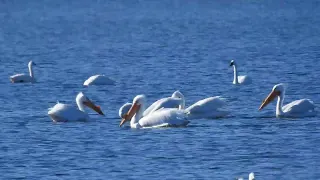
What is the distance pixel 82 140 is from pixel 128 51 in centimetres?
2341

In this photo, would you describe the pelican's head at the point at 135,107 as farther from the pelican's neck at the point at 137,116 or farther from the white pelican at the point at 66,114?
the white pelican at the point at 66,114

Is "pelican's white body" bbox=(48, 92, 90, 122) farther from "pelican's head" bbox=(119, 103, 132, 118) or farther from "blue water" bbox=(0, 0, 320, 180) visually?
"pelican's head" bbox=(119, 103, 132, 118)

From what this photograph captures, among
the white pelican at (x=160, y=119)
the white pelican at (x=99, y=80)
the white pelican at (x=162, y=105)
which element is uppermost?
the white pelican at (x=99, y=80)

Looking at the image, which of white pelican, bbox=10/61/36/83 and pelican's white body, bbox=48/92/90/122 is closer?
pelican's white body, bbox=48/92/90/122

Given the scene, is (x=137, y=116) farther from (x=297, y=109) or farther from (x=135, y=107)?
(x=297, y=109)

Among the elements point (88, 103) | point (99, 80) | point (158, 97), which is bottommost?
point (158, 97)

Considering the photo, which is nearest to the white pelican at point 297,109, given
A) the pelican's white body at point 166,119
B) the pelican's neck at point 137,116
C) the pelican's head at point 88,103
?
the pelican's white body at point 166,119

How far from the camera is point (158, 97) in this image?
26.7 meters

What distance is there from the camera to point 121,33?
198ft

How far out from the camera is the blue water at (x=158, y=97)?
17781 millimetres

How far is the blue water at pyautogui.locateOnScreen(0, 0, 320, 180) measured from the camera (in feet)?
58.3

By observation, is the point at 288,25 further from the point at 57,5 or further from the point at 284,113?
the point at 57,5

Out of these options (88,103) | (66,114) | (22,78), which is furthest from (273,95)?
(22,78)

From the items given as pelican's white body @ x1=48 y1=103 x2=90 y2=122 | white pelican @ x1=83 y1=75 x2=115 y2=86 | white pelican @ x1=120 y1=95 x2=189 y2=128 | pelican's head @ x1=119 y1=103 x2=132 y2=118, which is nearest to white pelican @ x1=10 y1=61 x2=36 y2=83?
white pelican @ x1=83 y1=75 x2=115 y2=86
